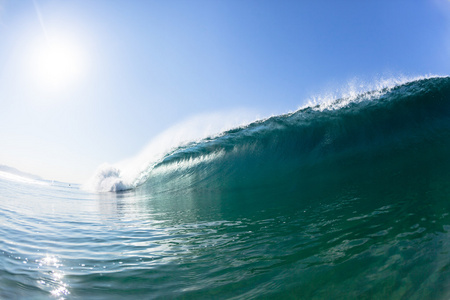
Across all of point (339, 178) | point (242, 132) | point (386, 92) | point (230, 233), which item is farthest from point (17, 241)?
point (386, 92)

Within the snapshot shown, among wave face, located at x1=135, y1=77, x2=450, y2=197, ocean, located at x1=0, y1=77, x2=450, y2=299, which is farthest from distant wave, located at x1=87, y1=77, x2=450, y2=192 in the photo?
ocean, located at x1=0, y1=77, x2=450, y2=299

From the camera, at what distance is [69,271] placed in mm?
2002

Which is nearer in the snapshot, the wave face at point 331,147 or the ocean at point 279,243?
the ocean at point 279,243

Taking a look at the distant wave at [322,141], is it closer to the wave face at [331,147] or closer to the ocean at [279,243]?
the wave face at [331,147]

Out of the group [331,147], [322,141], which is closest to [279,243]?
[331,147]

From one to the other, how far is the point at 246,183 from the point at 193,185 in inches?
95.9

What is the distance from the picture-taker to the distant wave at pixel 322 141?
7038mm

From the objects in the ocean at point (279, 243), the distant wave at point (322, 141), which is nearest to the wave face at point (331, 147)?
the distant wave at point (322, 141)

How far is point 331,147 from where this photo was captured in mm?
8273

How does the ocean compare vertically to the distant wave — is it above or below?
below

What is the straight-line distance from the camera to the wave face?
5875 mm

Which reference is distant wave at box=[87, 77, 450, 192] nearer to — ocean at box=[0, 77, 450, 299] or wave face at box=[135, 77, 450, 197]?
wave face at box=[135, 77, 450, 197]

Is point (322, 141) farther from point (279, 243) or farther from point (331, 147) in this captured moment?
point (279, 243)

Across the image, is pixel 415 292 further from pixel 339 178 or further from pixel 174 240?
pixel 339 178
